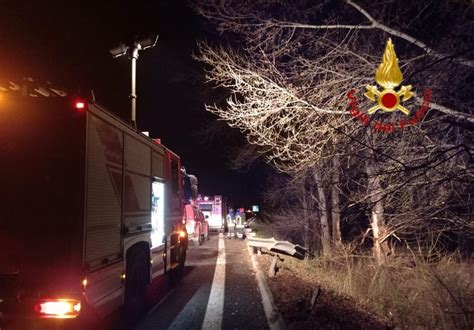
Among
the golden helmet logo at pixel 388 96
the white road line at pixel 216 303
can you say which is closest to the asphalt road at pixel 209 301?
the white road line at pixel 216 303

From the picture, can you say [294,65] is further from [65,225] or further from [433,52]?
[65,225]

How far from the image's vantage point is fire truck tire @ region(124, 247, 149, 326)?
6652 millimetres

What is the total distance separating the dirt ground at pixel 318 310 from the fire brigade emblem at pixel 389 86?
9.54ft

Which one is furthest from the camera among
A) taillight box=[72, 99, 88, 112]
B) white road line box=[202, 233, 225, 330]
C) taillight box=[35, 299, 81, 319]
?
white road line box=[202, 233, 225, 330]

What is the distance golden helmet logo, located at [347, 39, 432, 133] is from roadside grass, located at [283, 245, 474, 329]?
2.27 m

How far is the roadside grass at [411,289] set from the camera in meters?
6.17

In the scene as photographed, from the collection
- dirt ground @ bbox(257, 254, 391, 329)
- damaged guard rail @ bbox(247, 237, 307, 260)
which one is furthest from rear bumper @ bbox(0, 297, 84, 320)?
damaged guard rail @ bbox(247, 237, 307, 260)

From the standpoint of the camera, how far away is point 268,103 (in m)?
6.98

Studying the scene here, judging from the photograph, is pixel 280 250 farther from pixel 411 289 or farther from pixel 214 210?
pixel 214 210

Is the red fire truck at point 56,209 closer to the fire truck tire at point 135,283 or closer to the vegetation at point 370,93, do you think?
the fire truck tire at point 135,283

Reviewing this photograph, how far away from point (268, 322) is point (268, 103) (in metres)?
3.29

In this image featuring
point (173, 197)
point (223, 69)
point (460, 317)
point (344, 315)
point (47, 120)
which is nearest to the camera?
point (47, 120)

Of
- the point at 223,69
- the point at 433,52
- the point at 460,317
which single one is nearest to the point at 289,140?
the point at 223,69

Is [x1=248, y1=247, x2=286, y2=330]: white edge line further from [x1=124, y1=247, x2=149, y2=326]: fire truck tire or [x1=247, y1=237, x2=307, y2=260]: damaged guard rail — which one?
[x1=124, y1=247, x2=149, y2=326]: fire truck tire
